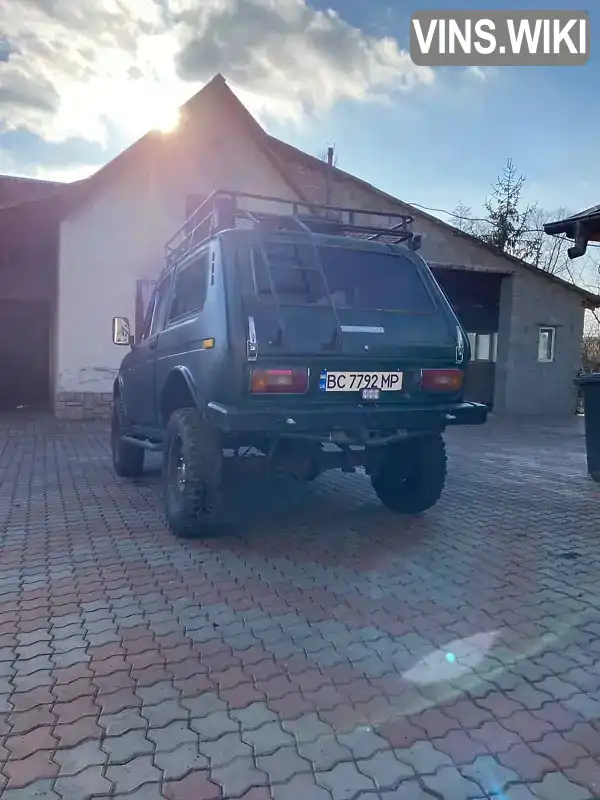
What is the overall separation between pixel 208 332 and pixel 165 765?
2.55 metres

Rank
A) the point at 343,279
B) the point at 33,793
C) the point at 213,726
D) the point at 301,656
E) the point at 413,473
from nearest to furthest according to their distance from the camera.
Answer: the point at 33,793 → the point at 213,726 → the point at 301,656 → the point at 343,279 → the point at 413,473

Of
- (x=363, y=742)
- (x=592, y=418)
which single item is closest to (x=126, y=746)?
(x=363, y=742)

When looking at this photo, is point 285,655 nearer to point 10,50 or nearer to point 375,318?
point 375,318

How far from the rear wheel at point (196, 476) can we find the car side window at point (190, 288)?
83 centimetres

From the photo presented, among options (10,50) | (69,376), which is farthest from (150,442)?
(69,376)

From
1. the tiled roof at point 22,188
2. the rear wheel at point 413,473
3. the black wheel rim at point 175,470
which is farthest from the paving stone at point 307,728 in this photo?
the tiled roof at point 22,188

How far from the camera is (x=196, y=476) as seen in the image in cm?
409

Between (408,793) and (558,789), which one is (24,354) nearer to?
(408,793)

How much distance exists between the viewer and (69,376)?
11.6 metres

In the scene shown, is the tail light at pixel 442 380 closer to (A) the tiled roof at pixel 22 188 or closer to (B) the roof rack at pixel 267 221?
(B) the roof rack at pixel 267 221

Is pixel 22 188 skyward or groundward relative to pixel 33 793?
skyward

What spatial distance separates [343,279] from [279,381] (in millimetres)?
1068

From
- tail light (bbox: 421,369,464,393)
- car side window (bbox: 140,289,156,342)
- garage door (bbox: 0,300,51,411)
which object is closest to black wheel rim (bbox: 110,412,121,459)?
car side window (bbox: 140,289,156,342)

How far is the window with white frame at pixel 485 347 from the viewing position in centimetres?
1647
